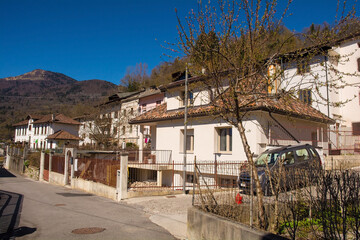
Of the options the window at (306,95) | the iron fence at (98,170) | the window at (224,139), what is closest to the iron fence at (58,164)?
the iron fence at (98,170)

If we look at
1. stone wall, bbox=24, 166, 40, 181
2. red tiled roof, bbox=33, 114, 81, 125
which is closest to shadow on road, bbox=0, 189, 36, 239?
stone wall, bbox=24, 166, 40, 181

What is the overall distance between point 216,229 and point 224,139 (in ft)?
36.7

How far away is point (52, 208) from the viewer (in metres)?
11.5

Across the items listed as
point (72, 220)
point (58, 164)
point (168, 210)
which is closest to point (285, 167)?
point (168, 210)

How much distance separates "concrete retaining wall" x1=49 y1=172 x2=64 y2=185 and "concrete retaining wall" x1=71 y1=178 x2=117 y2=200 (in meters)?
3.15

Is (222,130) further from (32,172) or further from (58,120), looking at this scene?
(58,120)

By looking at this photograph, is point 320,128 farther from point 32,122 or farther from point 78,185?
point 32,122

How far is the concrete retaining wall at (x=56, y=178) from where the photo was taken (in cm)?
2150

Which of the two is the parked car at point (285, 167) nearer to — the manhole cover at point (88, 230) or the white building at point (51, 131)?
the manhole cover at point (88, 230)

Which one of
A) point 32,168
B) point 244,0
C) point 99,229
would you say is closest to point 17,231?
point 99,229

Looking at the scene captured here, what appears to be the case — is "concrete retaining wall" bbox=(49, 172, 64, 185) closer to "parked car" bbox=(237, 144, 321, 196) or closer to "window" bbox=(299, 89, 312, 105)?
"parked car" bbox=(237, 144, 321, 196)

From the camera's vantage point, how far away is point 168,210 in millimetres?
10367

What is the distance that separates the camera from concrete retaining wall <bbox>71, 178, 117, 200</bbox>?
13.8 m

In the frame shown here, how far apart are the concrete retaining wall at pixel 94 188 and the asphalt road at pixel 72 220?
742 mm
